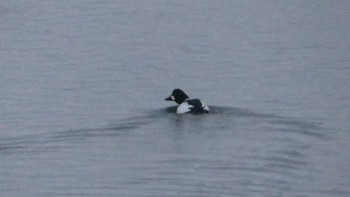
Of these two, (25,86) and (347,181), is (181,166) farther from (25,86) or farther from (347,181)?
(25,86)

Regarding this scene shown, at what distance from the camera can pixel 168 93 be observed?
1142 inches

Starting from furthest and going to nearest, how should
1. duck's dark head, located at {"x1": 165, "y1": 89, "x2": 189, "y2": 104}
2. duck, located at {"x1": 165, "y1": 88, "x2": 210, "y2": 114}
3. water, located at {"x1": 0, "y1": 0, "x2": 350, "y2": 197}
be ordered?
duck's dark head, located at {"x1": 165, "y1": 89, "x2": 189, "y2": 104} < duck, located at {"x1": 165, "y1": 88, "x2": 210, "y2": 114} < water, located at {"x1": 0, "y1": 0, "x2": 350, "y2": 197}

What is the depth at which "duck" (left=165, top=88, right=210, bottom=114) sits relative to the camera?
26.1m

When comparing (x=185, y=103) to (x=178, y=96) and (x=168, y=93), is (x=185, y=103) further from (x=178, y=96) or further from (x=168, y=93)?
(x=168, y=93)

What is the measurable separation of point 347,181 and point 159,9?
59.6ft

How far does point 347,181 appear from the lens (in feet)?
70.8

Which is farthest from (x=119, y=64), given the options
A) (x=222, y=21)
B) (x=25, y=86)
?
(x=222, y=21)

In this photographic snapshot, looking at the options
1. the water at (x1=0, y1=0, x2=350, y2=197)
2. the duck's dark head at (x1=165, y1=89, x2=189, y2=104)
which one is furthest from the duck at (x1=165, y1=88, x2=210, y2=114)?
the water at (x1=0, y1=0, x2=350, y2=197)

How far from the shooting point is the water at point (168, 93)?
2212 cm

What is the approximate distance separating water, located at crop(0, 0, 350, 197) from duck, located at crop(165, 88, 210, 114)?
0.71 feet

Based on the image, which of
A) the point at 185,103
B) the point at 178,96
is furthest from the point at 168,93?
the point at 185,103

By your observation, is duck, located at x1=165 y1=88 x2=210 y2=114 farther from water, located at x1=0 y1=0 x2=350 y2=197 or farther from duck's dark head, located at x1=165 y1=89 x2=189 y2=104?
water, located at x1=0 y1=0 x2=350 y2=197

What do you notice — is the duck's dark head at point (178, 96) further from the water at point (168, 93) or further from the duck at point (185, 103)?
the water at point (168, 93)

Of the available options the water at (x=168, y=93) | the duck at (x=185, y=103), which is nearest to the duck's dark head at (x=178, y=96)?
the duck at (x=185, y=103)
